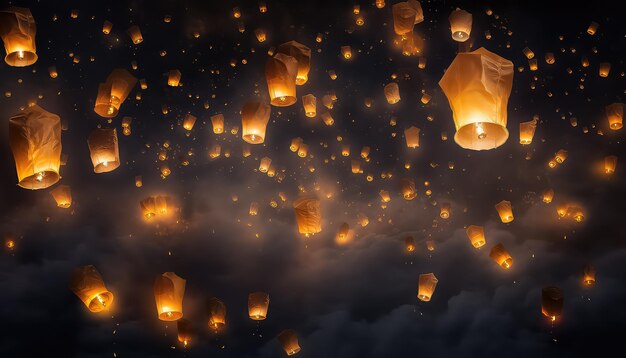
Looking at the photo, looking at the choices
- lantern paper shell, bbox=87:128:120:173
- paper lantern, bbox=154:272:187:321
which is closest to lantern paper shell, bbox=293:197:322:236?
paper lantern, bbox=154:272:187:321

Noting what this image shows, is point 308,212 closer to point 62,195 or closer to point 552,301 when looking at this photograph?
point 552,301

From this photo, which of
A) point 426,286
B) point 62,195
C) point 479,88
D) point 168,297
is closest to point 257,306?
point 168,297

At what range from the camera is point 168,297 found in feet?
21.6

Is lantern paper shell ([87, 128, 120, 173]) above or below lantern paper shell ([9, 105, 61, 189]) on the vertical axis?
below

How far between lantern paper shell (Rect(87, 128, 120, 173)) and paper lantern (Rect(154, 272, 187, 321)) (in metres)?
1.62

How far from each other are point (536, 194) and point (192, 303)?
945cm

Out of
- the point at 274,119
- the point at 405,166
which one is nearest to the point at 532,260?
the point at 405,166

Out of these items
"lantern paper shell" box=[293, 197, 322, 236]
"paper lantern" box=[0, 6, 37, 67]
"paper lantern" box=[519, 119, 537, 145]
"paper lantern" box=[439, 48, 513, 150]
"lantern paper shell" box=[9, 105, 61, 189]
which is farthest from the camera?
"paper lantern" box=[519, 119, 537, 145]

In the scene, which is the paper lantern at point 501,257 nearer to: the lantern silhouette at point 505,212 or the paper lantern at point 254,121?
the lantern silhouette at point 505,212

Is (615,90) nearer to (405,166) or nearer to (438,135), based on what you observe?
(438,135)

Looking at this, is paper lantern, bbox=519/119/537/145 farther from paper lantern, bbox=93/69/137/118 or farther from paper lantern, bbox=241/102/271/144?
paper lantern, bbox=93/69/137/118

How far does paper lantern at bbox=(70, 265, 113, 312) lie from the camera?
5887 millimetres

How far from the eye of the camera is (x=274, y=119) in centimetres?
1278

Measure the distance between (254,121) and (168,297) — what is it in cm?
238
